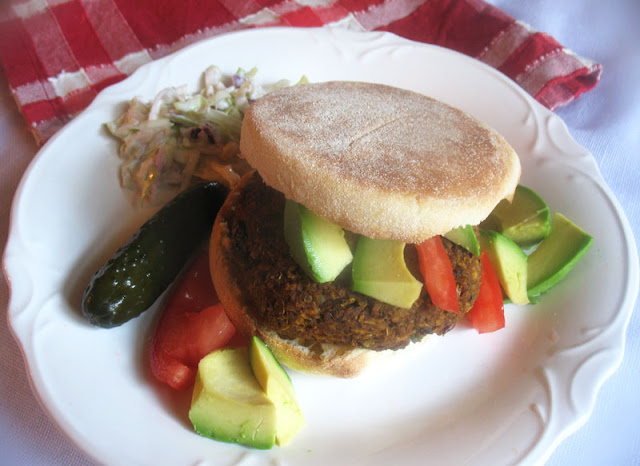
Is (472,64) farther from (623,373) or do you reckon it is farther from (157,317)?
(157,317)

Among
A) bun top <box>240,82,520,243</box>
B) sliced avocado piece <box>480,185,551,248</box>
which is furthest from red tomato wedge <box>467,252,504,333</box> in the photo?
bun top <box>240,82,520,243</box>

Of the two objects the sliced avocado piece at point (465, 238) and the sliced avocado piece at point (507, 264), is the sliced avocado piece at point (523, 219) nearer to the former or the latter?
the sliced avocado piece at point (507, 264)

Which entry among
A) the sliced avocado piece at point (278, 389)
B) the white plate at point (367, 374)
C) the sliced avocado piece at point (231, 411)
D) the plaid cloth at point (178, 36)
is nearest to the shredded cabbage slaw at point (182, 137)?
the white plate at point (367, 374)

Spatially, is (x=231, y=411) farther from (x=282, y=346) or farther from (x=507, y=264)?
(x=507, y=264)

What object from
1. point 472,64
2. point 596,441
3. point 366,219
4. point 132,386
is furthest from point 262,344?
point 472,64

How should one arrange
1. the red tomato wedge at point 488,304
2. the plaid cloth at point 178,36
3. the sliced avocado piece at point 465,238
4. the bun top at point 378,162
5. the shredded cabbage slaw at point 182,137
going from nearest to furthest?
the bun top at point 378,162 → the sliced avocado piece at point 465,238 → the red tomato wedge at point 488,304 → the shredded cabbage slaw at point 182,137 → the plaid cloth at point 178,36

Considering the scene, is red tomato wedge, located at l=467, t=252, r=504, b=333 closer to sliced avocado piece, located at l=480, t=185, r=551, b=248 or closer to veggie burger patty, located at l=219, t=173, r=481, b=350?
veggie burger patty, located at l=219, t=173, r=481, b=350
